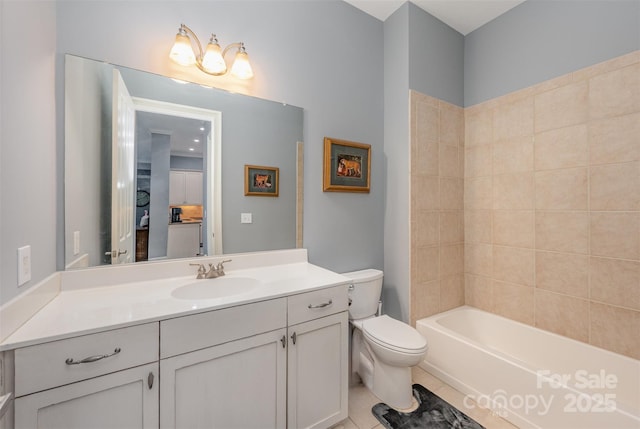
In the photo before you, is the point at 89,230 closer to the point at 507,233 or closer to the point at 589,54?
the point at 507,233

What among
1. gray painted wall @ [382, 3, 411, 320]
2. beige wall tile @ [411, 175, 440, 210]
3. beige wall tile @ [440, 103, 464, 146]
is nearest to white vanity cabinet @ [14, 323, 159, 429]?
gray painted wall @ [382, 3, 411, 320]

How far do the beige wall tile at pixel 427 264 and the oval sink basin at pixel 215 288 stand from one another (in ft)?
4.20

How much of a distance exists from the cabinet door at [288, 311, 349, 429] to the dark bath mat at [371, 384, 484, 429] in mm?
304

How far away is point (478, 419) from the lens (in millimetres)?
1543

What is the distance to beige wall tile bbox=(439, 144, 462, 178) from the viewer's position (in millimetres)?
2217

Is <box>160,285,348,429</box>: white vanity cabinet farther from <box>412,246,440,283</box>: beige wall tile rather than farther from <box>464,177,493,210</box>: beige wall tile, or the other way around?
<box>464,177,493,210</box>: beige wall tile

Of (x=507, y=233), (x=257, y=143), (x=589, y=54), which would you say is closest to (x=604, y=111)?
(x=589, y=54)

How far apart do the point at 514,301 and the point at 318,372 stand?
1.70 meters

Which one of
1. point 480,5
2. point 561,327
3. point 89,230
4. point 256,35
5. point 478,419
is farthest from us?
point 480,5

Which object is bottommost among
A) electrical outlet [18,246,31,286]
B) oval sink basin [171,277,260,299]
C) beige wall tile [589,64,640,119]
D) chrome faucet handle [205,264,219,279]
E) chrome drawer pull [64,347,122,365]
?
chrome drawer pull [64,347,122,365]

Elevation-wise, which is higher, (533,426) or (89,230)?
(89,230)

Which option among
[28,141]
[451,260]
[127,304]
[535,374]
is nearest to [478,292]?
[451,260]

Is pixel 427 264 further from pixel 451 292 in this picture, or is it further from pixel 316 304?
pixel 316 304

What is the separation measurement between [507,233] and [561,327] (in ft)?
2.32
